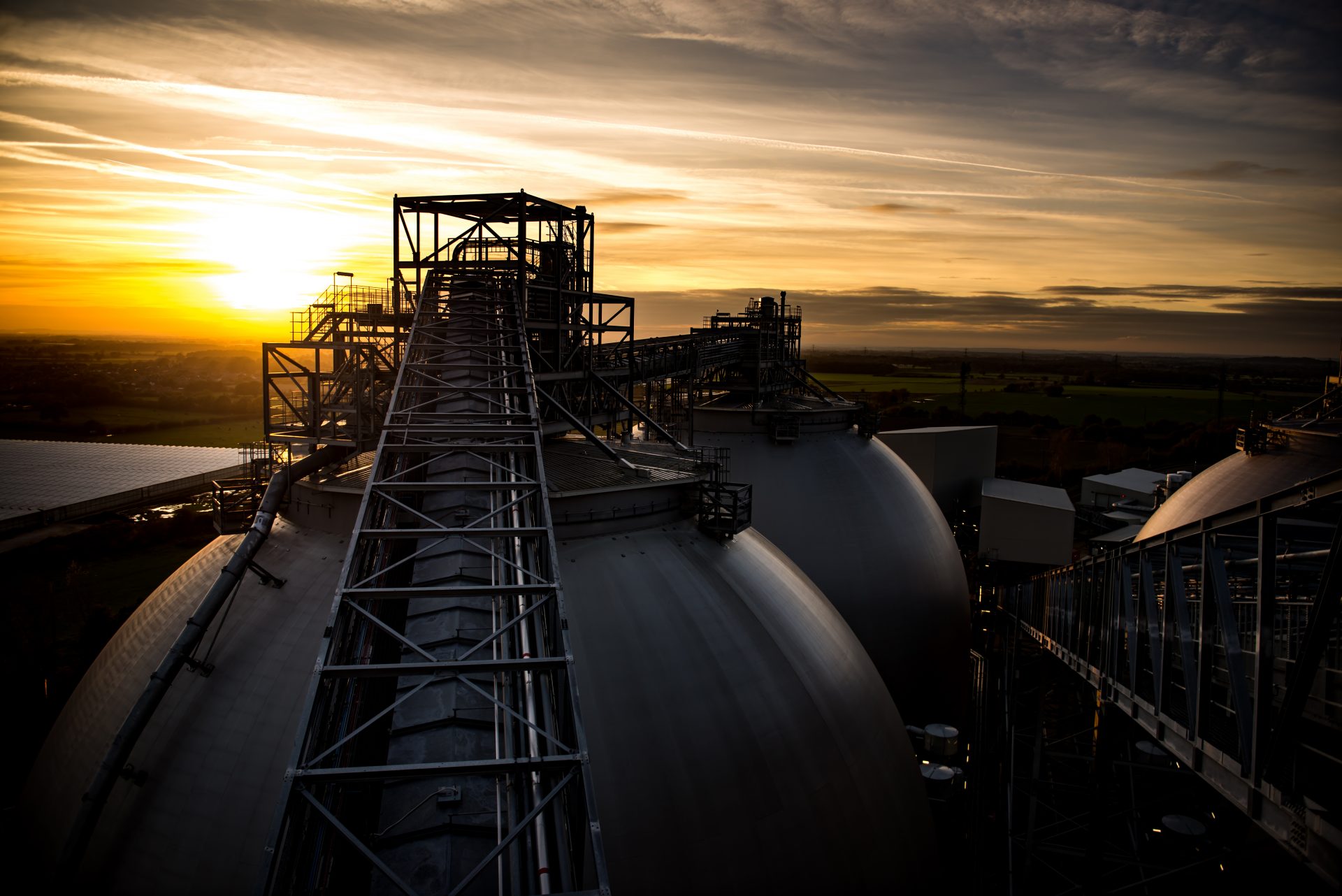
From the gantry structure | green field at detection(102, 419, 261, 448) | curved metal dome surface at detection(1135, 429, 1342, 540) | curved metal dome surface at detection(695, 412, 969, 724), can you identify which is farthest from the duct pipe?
green field at detection(102, 419, 261, 448)

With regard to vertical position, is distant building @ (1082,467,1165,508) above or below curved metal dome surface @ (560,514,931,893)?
above

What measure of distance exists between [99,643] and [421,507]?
2795cm

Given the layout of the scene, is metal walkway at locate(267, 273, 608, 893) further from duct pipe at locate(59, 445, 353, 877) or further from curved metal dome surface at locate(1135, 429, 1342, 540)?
curved metal dome surface at locate(1135, 429, 1342, 540)

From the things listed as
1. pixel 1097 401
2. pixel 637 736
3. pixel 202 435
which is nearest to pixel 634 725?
pixel 637 736

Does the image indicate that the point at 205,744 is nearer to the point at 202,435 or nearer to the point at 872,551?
the point at 872,551

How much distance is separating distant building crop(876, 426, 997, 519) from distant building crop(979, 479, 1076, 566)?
4092 mm

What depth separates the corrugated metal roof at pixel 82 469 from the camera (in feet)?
138

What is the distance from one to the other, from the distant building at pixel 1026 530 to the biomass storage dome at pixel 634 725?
102 ft

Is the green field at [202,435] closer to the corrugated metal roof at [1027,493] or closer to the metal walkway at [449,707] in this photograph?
the corrugated metal roof at [1027,493]

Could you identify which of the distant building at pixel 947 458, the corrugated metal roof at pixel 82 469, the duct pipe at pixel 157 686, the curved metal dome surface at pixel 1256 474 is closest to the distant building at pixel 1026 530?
the distant building at pixel 947 458

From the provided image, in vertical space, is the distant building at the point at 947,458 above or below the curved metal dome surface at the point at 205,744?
above

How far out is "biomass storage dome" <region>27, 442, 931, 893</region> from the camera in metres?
12.1

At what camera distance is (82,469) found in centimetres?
4678

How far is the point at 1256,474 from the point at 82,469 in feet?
179
